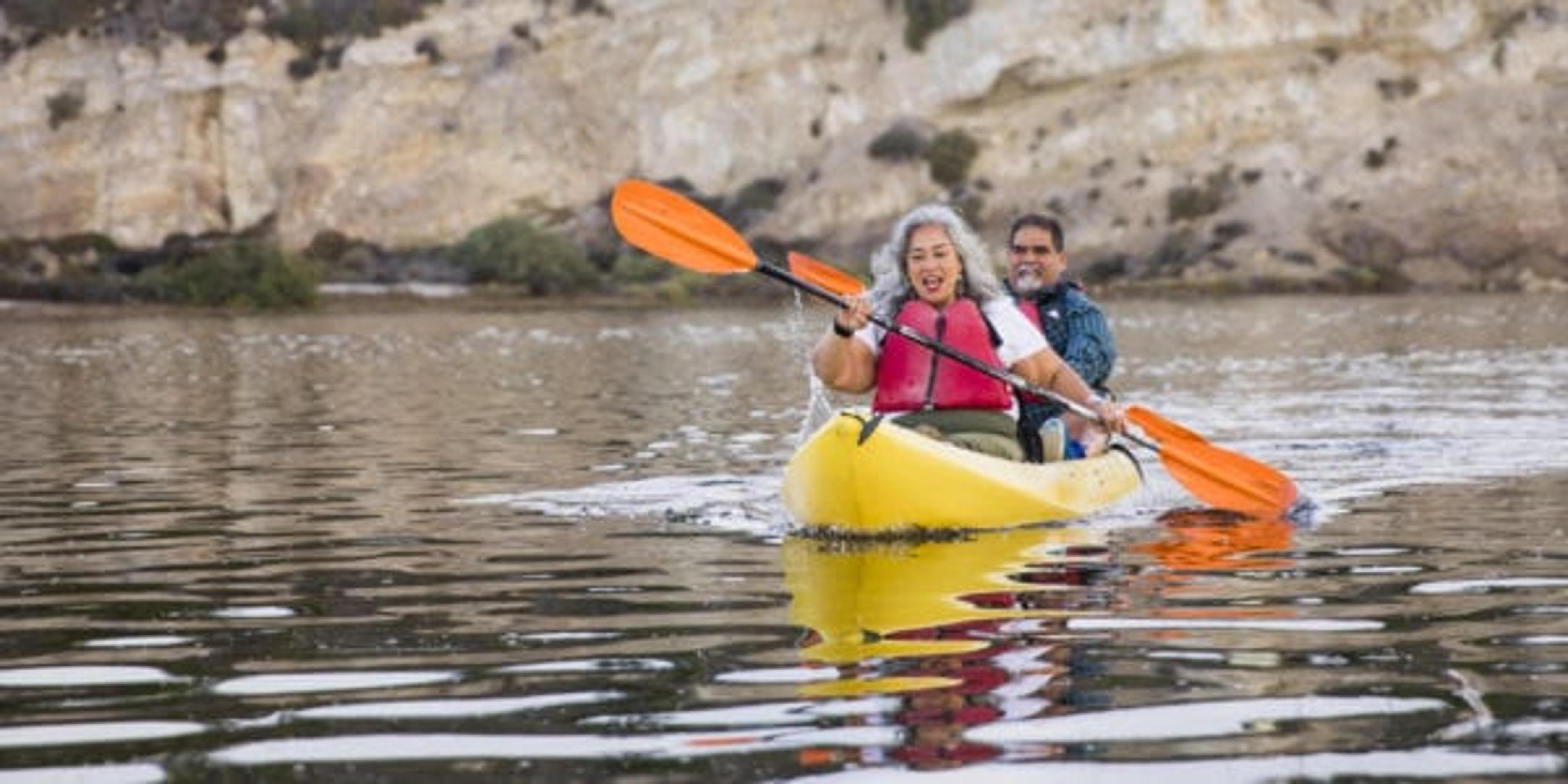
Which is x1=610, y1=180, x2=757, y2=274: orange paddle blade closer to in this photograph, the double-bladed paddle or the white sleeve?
the double-bladed paddle

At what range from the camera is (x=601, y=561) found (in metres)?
8.12

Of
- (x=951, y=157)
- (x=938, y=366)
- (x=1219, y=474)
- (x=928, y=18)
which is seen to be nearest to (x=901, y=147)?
(x=951, y=157)

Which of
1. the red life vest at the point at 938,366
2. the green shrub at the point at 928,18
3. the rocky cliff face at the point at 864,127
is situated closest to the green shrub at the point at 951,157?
the rocky cliff face at the point at 864,127

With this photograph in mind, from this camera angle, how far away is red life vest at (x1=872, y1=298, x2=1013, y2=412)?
9.63 metres

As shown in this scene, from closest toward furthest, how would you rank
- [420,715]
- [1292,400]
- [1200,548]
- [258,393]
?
[420,715] → [1200,548] → [1292,400] → [258,393]

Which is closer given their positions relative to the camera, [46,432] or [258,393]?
[46,432]

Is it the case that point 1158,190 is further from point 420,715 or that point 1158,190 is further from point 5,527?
point 420,715

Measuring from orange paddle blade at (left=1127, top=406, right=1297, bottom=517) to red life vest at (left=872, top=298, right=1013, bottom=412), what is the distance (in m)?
1.09

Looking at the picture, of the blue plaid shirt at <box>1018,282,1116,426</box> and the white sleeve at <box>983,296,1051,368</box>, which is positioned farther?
the blue plaid shirt at <box>1018,282,1116,426</box>

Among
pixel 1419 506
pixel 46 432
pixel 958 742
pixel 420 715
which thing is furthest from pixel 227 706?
pixel 46 432

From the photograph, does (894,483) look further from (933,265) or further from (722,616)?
(722,616)

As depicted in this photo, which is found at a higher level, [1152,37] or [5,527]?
[1152,37]

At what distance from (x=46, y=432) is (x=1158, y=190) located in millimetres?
42945

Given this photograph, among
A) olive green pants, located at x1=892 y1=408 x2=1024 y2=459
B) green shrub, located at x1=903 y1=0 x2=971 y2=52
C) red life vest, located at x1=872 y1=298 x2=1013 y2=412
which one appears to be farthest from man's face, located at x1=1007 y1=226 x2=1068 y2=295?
green shrub, located at x1=903 y1=0 x2=971 y2=52
